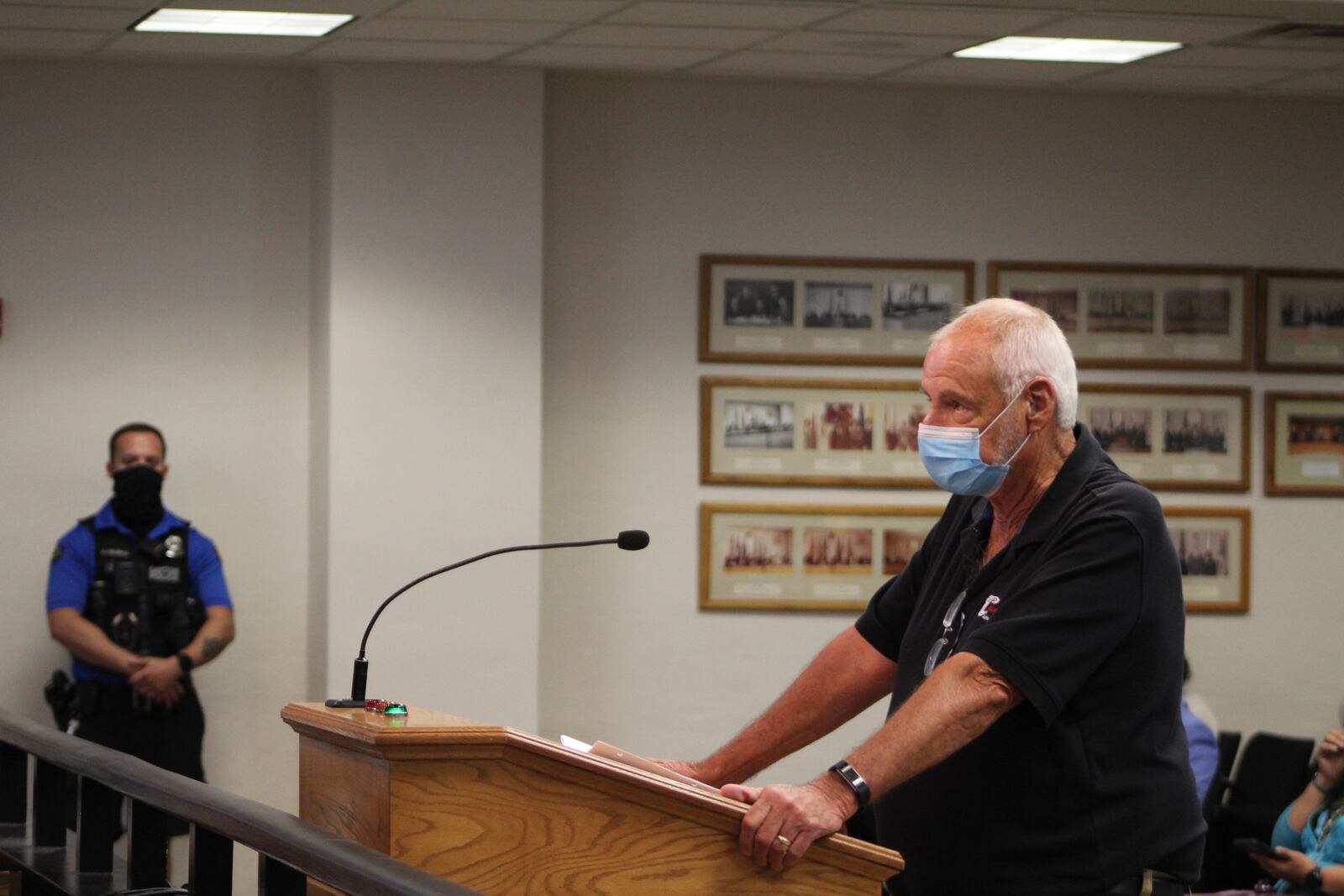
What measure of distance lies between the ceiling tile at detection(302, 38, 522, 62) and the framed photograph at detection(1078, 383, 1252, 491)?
100 inches

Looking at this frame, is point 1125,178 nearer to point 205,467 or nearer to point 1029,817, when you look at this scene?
point 205,467

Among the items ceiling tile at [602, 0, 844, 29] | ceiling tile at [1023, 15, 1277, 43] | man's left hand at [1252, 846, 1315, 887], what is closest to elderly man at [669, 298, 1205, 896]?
man's left hand at [1252, 846, 1315, 887]

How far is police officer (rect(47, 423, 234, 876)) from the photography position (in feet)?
18.1

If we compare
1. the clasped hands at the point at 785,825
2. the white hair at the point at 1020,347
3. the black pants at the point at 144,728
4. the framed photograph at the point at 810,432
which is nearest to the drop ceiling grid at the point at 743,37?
the framed photograph at the point at 810,432

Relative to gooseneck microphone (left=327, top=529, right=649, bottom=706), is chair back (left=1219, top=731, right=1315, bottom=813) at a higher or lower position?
lower

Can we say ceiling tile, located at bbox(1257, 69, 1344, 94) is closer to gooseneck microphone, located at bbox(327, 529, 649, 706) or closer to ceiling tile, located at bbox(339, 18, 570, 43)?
ceiling tile, located at bbox(339, 18, 570, 43)

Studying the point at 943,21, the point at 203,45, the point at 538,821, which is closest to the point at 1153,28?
the point at 943,21

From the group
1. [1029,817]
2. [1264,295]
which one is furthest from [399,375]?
[1029,817]

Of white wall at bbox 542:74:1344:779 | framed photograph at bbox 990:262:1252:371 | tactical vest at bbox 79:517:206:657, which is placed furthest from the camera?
framed photograph at bbox 990:262:1252:371

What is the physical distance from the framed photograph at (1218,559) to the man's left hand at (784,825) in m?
4.83

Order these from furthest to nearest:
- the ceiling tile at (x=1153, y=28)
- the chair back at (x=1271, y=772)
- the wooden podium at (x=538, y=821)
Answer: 1. the chair back at (x=1271, y=772)
2. the ceiling tile at (x=1153, y=28)
3. the wooden podium at (x=538, y=821)

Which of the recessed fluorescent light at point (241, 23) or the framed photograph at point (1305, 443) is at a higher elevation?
the recessed fluorescent light at point (241, 23)

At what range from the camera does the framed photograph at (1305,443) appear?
6703mm

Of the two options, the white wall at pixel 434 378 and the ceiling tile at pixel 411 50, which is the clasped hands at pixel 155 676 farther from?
the ceiling tile at pixel 411 50
